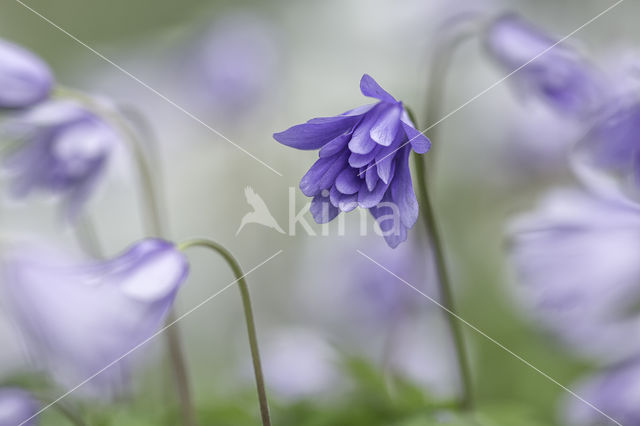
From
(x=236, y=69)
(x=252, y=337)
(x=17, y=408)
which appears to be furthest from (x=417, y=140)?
(x=236, y=69)

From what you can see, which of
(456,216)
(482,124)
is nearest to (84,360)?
(456,216)

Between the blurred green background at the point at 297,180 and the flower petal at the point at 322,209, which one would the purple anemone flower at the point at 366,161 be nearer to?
the flower petal at the point at 322,209

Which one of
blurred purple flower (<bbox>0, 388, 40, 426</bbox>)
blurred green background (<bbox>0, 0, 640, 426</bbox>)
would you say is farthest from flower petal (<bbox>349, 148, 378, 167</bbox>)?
blurred purple flower (<bbox>0, 388, 40, 426</bbox>)

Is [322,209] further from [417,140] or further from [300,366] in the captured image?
[300,366]

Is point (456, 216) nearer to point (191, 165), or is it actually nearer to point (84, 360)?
point (191, 165)

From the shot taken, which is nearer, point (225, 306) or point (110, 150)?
point (110, 150)
